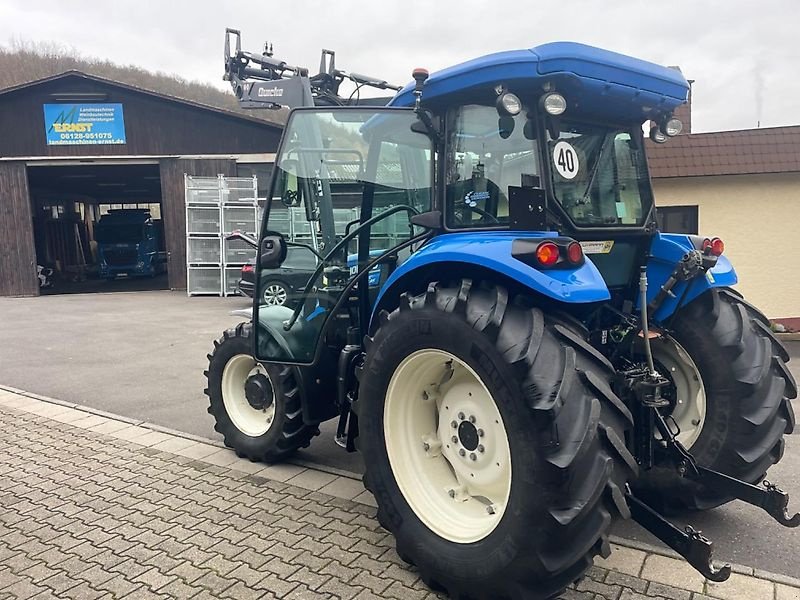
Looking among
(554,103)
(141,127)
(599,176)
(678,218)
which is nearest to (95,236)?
(141,127)

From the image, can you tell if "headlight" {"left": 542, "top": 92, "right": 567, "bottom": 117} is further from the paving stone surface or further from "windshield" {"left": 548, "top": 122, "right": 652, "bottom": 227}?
the paving stone surface

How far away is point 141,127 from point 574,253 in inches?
704

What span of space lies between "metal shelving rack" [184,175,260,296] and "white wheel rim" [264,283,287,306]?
12.3 m

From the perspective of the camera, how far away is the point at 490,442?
293 centimetres

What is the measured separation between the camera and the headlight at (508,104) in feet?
9.02

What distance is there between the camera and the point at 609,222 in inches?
127

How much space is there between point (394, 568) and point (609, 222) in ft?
6.70

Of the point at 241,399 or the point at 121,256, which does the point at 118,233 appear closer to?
the point at 121,256

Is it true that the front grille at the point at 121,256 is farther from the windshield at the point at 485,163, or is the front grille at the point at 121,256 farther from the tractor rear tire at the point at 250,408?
the windshield at the point at 485,163

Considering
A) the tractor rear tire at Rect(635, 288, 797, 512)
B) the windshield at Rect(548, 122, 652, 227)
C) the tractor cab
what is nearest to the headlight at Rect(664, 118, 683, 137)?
the tractor cab

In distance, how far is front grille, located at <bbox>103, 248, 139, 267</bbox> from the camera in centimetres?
2291

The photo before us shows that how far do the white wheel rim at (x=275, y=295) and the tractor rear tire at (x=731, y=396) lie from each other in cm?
240

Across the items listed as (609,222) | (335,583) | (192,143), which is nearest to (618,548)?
(335,583)

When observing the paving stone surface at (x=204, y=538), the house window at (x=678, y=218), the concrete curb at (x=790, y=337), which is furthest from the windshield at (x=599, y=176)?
the concrete curb at (x=790, y=337)
